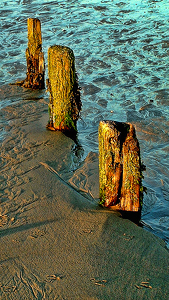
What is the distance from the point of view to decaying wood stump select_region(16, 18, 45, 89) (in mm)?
7520

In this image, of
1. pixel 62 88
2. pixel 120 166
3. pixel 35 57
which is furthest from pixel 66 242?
pixel 35 57

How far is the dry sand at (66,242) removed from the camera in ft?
10.1

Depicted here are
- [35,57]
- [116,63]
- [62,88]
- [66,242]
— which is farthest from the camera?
[116,63]

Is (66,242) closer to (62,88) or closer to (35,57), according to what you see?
(62,88)

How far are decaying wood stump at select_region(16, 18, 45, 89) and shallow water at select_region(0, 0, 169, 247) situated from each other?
1.25 ft

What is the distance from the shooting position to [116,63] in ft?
29.8

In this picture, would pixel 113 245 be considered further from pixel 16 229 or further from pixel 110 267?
pixel 16 229

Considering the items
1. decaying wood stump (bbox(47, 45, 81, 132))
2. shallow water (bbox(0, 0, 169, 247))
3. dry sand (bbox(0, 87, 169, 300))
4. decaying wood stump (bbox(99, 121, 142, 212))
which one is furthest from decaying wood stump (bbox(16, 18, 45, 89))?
decaying wood stump (bbox(99, 121, 142, 212))

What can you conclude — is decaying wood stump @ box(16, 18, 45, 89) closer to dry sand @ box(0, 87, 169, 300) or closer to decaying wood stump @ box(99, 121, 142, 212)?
dry sand @ box(0, 87, 169, 300)

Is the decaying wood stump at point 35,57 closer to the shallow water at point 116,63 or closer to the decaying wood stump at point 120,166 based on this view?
the shallow water at point 116,63

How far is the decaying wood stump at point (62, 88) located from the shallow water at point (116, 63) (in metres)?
0.49

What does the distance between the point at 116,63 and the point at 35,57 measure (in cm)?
233

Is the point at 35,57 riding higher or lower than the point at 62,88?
lower

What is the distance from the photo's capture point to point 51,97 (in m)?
5.71
